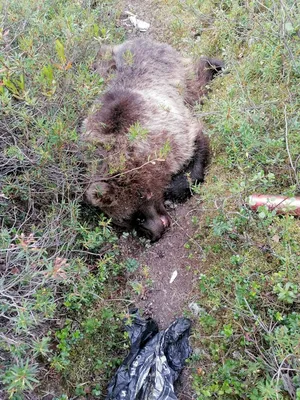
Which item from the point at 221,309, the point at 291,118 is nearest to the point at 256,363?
the point at 221,309

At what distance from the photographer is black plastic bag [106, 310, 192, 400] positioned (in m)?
3.18

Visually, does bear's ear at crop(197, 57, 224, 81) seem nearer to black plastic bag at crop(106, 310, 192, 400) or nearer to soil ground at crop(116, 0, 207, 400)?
soil ground at crop(116, 0, 207, 400)

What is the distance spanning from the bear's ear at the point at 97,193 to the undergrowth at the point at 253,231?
37.3 inches

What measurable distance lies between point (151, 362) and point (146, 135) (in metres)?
1.95

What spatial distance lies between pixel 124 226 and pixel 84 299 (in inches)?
41.5

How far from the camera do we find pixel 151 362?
3.29m

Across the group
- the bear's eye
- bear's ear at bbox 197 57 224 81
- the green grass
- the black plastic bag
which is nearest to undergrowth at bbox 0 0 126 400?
the green grass

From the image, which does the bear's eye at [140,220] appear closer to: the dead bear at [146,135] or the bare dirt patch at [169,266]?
the dead bear at [146,135]

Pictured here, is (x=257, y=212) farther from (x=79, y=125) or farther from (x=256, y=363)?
(x=79, y=125)

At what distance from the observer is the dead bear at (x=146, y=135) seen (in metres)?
3.79

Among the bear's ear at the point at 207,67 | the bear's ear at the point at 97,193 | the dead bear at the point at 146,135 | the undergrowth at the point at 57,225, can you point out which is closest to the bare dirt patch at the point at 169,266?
the dead bear at the point at 146,135

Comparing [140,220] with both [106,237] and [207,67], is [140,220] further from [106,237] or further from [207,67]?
[207,67]

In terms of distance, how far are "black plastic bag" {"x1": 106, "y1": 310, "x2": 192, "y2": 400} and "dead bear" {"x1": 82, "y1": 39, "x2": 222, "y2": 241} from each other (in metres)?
1.01

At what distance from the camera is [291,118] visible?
362 cm
